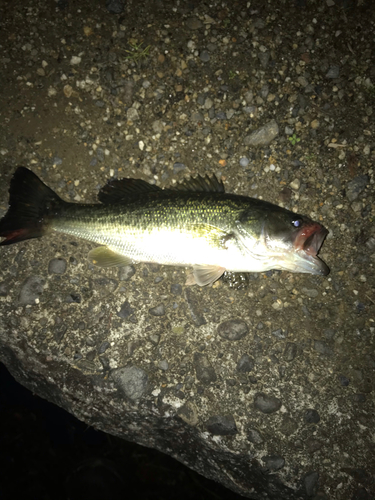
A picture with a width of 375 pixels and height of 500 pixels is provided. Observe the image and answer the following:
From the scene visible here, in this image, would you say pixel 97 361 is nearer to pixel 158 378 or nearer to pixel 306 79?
pixel 158 378

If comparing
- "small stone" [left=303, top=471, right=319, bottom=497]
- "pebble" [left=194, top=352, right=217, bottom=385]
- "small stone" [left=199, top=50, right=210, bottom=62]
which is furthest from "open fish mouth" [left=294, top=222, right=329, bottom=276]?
"small stone" [left=199, top=50, right=210, bottom=62]

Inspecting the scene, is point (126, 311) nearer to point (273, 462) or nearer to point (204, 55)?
point (273, 462)

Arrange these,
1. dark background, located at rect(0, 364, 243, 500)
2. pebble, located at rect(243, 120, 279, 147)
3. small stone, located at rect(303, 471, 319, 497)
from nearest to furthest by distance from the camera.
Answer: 1. small stone, located at rect(303, 471, 319, 497)
2. pebble, located at rect(243, 120, 279, 147)
3. dark background, located at rect(0, 364, 243, 500)

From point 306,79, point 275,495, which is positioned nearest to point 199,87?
point 306,79

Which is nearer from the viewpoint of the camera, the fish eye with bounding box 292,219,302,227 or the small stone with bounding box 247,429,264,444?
the fish eye with bounding box 292,219,302,227

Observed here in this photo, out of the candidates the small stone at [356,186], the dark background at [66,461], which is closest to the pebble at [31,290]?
the dark background at [66,461]

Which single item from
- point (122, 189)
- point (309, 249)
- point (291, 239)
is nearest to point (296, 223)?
point (291, 239)

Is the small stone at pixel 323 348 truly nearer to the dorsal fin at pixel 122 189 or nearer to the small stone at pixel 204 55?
the dorsal fin at pixel 122 189

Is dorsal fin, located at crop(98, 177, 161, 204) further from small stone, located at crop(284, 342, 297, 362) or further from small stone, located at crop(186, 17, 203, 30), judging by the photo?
small stone, located at crop(284, 342, 297, 362)
